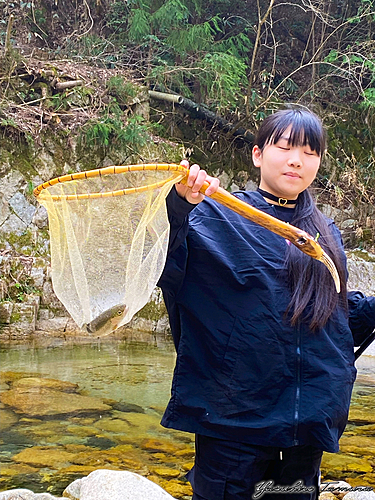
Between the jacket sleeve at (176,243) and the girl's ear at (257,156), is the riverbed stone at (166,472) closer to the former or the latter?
the jacket sleeve at (176,243)

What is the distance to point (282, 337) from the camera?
54.2 inches


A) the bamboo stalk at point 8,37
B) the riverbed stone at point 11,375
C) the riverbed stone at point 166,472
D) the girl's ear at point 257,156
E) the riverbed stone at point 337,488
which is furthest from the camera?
the bamboo stalk at point 8,37

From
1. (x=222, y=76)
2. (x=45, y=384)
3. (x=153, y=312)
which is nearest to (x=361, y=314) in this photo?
(x=45, y=384)

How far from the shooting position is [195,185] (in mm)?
1226

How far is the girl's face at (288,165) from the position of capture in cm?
152

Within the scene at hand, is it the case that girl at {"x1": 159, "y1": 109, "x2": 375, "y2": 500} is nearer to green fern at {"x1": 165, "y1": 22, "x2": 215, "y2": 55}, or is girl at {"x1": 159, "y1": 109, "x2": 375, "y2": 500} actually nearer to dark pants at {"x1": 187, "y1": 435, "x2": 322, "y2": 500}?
dark pants at {"x1": 187, "y1": 435, "x2": 322, "y2": 500}

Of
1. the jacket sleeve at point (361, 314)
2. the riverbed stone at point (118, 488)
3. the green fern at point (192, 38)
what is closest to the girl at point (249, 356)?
the jacket sleeve at point (361, 314)

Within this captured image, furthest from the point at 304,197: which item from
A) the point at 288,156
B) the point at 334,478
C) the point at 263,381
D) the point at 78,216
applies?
the point at 334,478

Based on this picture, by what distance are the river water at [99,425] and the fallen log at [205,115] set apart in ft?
15.8

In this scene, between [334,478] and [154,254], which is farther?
[334,478]

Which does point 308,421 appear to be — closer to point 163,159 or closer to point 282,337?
point 282,337

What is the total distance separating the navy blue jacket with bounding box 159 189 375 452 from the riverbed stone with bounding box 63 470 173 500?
113 cm

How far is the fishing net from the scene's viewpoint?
4.21 ft

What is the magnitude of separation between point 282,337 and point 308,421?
0.72ft
